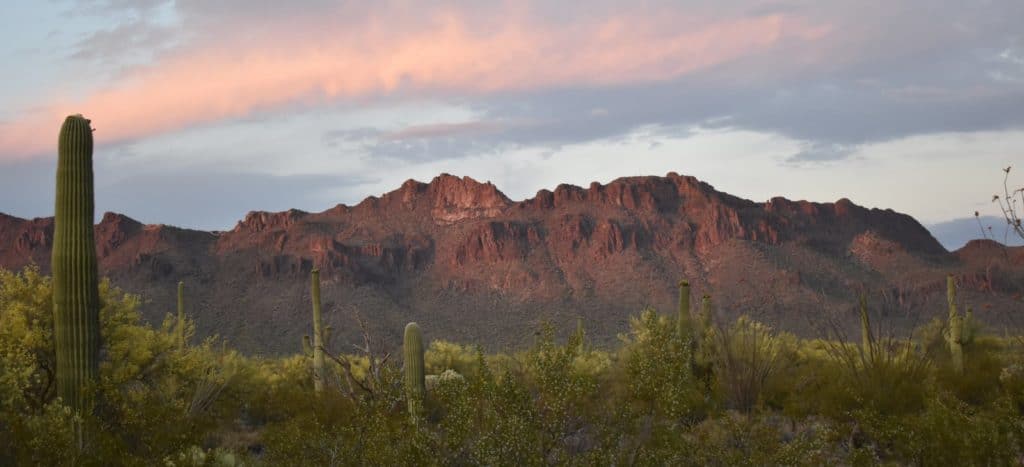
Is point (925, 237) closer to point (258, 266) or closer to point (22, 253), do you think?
point (258, 266)

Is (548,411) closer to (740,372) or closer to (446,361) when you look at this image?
(740,372)

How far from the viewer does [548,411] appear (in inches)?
328

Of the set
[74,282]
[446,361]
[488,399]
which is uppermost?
[74,282]

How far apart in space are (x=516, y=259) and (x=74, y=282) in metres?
70.1

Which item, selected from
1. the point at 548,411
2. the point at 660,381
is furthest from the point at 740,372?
the point at 548,411

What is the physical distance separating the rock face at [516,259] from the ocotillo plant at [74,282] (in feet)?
142

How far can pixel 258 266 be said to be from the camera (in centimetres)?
8000

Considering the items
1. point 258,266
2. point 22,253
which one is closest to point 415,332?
point 258,266

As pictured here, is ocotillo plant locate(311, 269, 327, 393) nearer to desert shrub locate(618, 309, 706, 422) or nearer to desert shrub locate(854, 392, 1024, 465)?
desert shrub locate(618, 309, 706, 422)

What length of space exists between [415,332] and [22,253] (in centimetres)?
8560

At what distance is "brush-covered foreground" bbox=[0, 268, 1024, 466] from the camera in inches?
330

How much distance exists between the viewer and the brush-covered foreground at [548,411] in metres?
8.38

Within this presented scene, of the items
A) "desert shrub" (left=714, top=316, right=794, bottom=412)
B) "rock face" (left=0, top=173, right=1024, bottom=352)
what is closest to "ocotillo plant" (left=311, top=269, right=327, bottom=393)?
"desert shrub" (left=714, top=316, right=794, bottom=412)

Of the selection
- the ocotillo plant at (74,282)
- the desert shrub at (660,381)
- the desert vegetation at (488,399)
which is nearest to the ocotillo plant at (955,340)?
the desert vegetation at (488,399)
